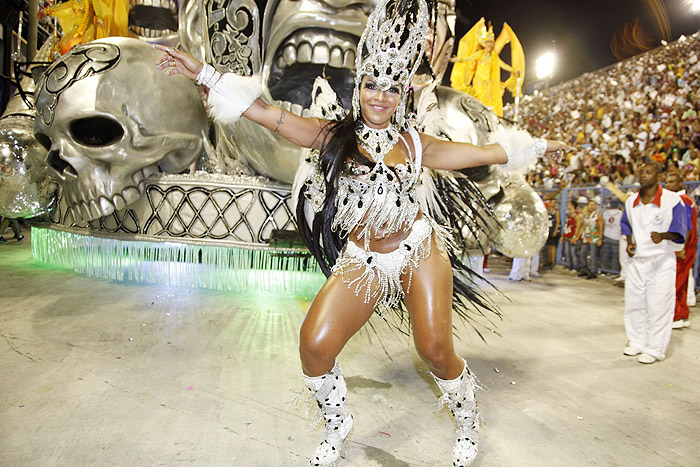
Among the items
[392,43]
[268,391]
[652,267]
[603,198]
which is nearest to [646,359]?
[652,267]

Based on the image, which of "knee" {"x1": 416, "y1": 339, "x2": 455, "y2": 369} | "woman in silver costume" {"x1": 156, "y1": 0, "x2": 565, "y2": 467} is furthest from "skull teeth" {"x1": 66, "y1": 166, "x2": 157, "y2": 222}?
"knee" {"x1": 416, "y1": 339, "x2": 455, "y2": 369}

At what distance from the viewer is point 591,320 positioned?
15.1 ft

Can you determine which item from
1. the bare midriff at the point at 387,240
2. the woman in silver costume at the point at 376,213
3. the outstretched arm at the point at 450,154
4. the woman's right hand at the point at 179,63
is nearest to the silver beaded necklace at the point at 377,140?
the woman in silver costume at the point at 376,213

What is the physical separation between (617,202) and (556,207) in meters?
1.21

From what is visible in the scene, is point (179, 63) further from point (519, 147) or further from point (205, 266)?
point (205, 266)

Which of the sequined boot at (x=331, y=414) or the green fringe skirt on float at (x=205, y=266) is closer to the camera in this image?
the sequined boot at (x=331, y=414)

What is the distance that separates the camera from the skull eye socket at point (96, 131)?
12.9 ft

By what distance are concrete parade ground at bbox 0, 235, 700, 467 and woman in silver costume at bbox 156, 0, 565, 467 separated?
320mm

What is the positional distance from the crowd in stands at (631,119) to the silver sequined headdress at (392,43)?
248 inches

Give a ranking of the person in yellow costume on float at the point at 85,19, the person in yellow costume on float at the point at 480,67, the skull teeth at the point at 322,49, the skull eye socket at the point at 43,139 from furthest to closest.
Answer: the person in yellow costume on float at the point at 480,67 → the person in yellow costume on float at the point at 85,19 → the skull eye socket at the point at 43,139 → the skull teeth at the point at 322,49

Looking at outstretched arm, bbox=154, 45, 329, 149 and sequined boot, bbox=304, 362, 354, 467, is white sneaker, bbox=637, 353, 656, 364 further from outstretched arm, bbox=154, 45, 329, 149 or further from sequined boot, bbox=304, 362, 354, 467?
outstretched arm, bbox=154, 45, 329, 149

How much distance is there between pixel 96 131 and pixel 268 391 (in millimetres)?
3175

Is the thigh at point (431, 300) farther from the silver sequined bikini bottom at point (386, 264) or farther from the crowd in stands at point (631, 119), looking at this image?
the crowd in stands at point (631, 119)

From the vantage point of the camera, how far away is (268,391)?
7.97ft
